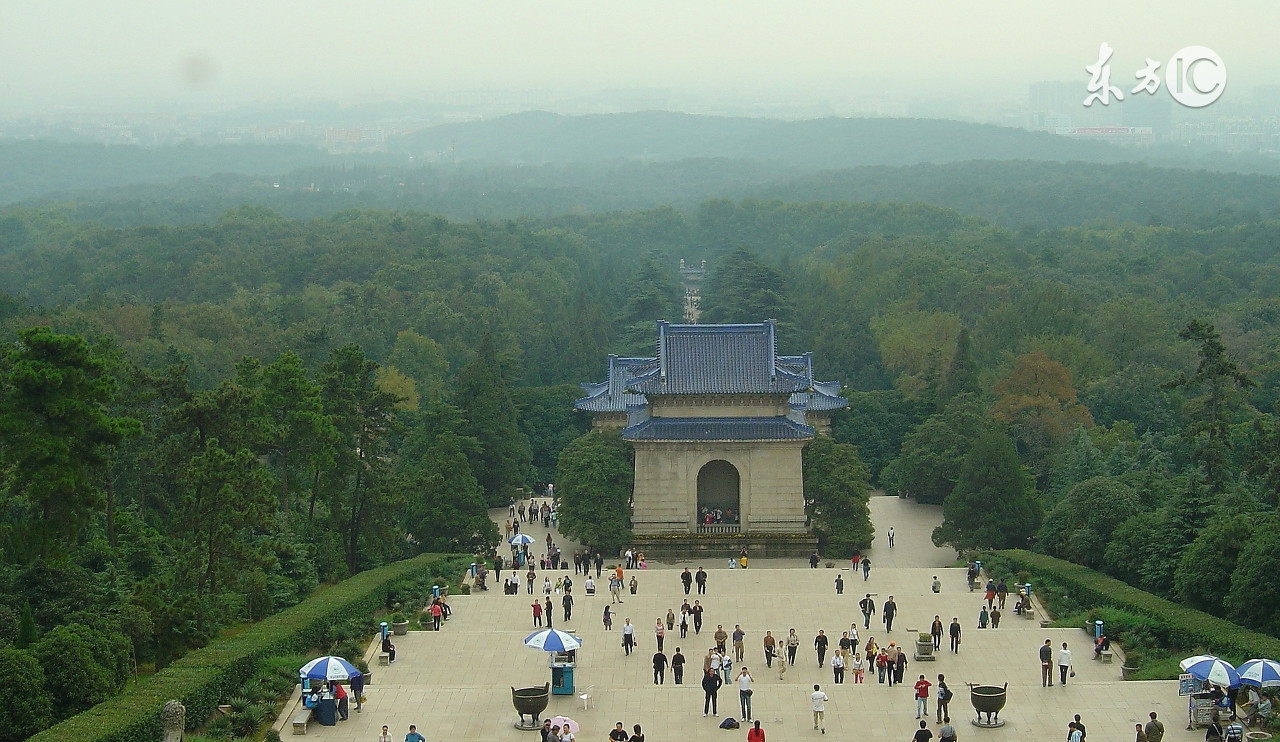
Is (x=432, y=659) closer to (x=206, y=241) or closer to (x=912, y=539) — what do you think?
(x=912, y=539)

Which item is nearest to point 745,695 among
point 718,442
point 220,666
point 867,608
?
point 867,608

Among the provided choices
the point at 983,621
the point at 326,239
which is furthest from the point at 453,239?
the point at 983,621

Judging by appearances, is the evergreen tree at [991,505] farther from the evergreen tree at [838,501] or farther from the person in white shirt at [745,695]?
the person in white shirt at [745,695]

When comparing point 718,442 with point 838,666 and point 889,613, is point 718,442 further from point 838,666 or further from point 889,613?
point 838,666

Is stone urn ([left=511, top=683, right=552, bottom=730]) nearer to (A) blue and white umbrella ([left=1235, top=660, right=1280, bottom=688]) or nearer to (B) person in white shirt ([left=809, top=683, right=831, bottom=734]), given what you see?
(B) person in white shirt ([left=809, top=683, right=831, bottom=734])

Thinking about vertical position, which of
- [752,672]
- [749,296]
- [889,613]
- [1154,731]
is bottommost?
[752,672]

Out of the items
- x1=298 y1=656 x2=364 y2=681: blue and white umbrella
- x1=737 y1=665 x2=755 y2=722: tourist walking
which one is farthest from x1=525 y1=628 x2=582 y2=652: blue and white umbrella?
x1=298 y1=656 x2=364 y2=681: blue and white umbrella
